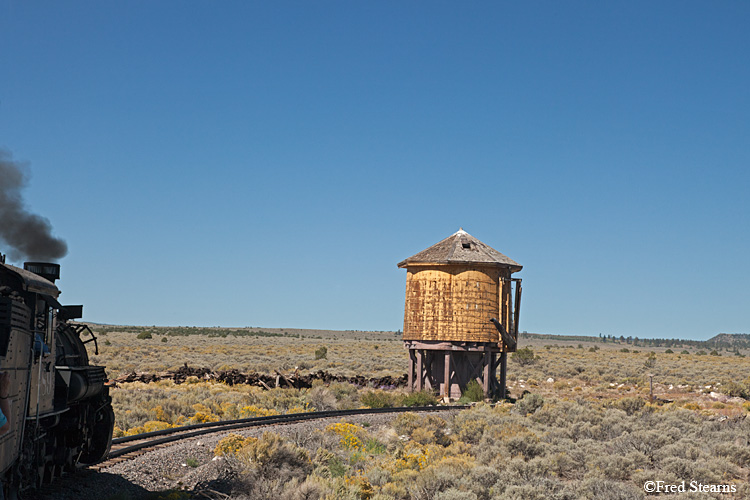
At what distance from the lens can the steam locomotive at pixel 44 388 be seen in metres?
7.97

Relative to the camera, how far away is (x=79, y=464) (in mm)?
12086

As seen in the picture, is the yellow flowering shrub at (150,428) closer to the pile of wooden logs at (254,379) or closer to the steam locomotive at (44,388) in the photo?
the steam locomotive at (44,388)

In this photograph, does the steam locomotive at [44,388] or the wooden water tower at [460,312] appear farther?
the wooden water tower at [460,312]

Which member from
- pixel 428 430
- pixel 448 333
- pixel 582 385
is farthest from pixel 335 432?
pixel 582 385

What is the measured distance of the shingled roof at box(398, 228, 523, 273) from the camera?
2775cm

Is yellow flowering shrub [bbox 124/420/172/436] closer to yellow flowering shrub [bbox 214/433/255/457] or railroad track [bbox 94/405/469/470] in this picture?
railroad track [bbox 94/405/469/470]

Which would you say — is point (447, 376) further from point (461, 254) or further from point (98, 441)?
point (98, 441)

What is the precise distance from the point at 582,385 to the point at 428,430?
23190 mm

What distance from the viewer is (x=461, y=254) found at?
28.1m

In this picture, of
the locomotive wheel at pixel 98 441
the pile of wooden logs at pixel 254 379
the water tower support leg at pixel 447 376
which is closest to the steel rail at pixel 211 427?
the locomotive wheel at pixel 98 441

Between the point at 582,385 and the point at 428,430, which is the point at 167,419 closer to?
the point at 428,430

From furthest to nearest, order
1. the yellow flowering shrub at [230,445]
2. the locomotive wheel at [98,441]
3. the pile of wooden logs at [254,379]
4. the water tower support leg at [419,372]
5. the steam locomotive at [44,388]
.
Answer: the pile of wooden logs at [254,379], the water tower support leg at [419,372], the yellow flowering shrub at [230,445], the locomotive wheel at [98,441], the steam locomotive at [44,388]

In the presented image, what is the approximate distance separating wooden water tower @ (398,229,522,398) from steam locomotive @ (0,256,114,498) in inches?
663

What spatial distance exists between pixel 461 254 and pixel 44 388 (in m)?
20.2
